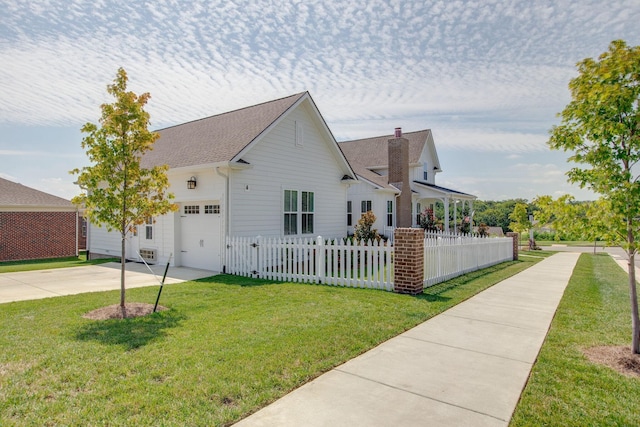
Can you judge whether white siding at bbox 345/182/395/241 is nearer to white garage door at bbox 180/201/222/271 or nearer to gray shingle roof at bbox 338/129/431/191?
gray shingle roof at bbox 338/129/431/191

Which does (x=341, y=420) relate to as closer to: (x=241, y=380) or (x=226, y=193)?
(x=241, y=380)

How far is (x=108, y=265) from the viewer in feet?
47.6

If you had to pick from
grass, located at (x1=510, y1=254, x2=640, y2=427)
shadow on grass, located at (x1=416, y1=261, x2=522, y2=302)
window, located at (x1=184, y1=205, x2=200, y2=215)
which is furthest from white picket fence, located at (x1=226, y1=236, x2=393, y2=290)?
grass, located at (x1=510, y1=254, x2=640, y2=427)

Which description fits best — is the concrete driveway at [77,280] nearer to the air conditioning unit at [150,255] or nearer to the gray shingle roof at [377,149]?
the air conditioning unit at [150,255]

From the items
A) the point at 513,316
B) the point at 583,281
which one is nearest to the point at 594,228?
the point at 513,316

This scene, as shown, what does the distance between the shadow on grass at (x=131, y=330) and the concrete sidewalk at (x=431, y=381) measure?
110 inches

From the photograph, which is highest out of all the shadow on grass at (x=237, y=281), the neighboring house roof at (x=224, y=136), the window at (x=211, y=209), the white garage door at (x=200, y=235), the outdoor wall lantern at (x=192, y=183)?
the neighboring house roof at (x=224, y=136)

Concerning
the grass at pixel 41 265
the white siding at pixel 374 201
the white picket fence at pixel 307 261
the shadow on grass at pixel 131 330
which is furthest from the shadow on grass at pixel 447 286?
the grass at pixel 41 265

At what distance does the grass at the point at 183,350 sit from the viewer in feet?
11.2

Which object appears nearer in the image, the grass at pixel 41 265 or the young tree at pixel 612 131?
the young tree at pixel 612 131

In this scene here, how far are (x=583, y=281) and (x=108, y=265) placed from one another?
1659 cm

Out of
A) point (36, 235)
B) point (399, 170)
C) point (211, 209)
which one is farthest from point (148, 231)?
point (399, 170)

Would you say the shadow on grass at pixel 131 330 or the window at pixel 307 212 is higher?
the window at pixel 307 212

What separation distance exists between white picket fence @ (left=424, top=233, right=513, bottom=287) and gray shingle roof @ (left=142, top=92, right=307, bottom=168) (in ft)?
21.7
